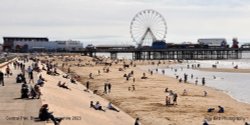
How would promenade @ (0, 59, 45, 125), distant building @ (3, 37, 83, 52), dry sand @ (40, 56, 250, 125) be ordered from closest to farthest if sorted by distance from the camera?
promenade @ (0, 59, 45, 125) < dry sand @ (40, 56, 250, 125) < distant building @ (3, 37, 83, 52)

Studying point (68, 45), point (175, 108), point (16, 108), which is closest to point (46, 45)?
point (68, 45)

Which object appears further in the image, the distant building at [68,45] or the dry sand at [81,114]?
the distant building at [68,45]

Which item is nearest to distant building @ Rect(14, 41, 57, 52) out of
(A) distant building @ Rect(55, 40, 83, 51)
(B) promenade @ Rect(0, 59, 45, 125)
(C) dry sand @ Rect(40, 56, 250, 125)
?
(A) distant building @ Rect(55, 40, 83, 51)

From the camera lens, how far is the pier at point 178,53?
494 feet

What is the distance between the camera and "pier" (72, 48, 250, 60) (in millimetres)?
150625

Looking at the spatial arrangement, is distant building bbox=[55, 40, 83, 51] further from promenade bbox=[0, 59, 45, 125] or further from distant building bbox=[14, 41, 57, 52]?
promenade bbox=[0, 59, 45, 125]

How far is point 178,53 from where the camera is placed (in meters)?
160

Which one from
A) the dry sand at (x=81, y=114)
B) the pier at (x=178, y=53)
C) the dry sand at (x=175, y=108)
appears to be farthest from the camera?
the pier at (x=178, y=53)

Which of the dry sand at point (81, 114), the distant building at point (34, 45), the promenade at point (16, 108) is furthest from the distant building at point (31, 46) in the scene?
the promenade at point (16, 108)

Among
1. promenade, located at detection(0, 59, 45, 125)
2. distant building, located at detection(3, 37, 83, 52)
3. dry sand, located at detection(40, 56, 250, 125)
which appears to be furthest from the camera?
distant building, located at detection(3, 37, 83, 52)

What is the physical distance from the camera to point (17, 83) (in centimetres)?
3519

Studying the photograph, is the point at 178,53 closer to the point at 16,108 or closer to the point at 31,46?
the point at 31,46

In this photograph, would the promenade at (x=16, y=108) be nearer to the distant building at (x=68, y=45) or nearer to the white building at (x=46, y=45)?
the white building at (x=46, y=45)

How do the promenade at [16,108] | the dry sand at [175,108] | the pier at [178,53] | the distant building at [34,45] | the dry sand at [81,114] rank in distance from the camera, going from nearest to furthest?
1. the promenade at [16,108]
2. the dry sand at [81,114]
3. the dry sand at [175,108]
4. the pier at [178,53]
5. the distant building at [34,45]
